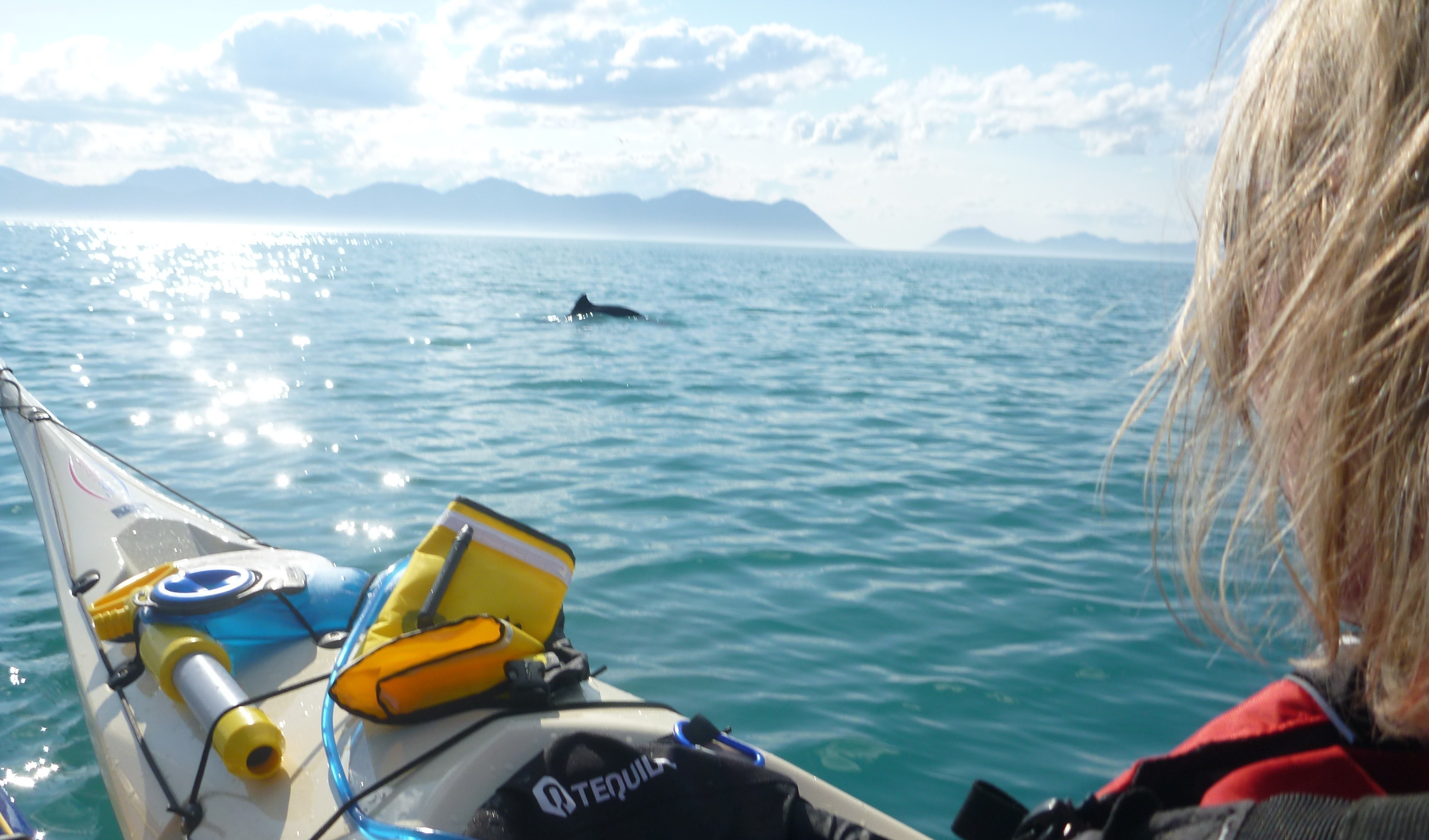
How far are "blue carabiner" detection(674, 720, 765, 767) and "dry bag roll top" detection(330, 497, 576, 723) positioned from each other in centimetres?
59

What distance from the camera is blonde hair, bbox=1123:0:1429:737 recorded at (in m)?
0.66

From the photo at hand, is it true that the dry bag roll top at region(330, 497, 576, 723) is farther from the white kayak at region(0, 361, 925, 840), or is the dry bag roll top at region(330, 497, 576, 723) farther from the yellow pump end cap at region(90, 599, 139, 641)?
the yellow pump end cap at region(90, 599, 139, 641)

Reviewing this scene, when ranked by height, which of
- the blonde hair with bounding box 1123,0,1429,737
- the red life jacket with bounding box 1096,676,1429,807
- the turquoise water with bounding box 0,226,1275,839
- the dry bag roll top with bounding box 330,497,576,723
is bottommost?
the turquoise water with bounding box 0,226,1275,839

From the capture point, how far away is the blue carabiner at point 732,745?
2.61 meters

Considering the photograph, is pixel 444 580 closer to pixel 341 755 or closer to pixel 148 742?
pixel 341 755

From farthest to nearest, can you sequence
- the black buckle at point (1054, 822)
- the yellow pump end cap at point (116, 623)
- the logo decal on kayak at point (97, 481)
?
the logo decal on kayak at point (97, 481) → the yellow pump end cap at point (116, 623) → the black buckle at point (1054, 822)

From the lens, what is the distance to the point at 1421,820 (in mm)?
677

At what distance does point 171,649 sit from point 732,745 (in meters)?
1.88

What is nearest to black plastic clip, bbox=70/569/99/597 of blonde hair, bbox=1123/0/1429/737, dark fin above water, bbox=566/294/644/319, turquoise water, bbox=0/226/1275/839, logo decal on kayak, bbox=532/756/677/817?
turquoise water, bbox=0/226/1275/839

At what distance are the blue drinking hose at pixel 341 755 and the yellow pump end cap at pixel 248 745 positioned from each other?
144 mm

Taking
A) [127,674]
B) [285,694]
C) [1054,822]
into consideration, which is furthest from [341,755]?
[1054,822]

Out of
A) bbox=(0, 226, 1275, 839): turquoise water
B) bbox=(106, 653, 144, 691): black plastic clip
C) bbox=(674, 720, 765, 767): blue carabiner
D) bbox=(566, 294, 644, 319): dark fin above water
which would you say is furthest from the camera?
bbox=(566, 294, 644, 319): dark fin above water

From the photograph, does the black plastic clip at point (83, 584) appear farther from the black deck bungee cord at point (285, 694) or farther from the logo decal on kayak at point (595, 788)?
the logo decal on kayak at point (595, 788)

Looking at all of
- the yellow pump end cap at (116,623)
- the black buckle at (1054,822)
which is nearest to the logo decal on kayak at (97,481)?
the yellow pump end cap at (116,623)
